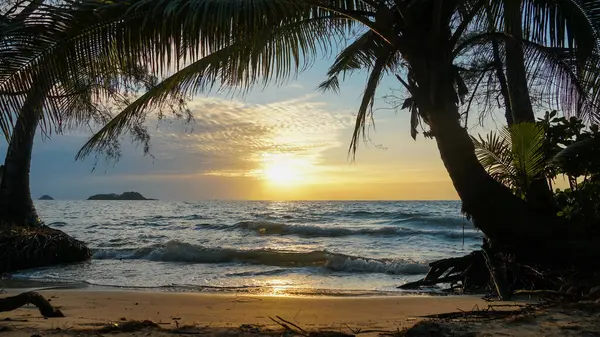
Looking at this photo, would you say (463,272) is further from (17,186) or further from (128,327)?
(17,186)

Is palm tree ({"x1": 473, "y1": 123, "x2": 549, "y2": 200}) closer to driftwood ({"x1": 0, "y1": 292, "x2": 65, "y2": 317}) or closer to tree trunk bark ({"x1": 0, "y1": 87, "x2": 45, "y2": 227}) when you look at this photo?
driftwood ({"x1": 0, "y1": 292, "x2": 65, "y2": 317})

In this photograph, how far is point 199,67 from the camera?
536 centimetres

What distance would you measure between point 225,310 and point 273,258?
7848mm

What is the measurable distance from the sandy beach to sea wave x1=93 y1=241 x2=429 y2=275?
4.84m

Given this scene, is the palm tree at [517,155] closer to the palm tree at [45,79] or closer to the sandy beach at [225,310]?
the sandy beach at [225,310]

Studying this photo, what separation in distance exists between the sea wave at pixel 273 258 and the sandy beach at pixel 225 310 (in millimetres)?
4839

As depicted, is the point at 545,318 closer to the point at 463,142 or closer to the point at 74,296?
the point at 463,142

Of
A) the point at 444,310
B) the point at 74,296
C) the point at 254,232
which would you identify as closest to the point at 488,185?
the point at 444,310

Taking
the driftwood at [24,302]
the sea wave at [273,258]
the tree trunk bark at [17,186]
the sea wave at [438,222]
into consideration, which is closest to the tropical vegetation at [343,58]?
the driftwood at [24,302]

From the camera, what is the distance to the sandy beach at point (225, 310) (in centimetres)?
471

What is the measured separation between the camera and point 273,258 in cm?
1403

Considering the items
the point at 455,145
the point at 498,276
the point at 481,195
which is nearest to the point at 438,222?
the point at 498,276

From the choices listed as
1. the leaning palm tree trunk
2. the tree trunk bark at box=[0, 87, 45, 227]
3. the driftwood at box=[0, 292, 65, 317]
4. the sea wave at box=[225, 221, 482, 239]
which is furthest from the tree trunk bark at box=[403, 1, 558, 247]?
the sea wave at box=[225, 221, 482, 239]

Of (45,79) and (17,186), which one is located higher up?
(45,79)
